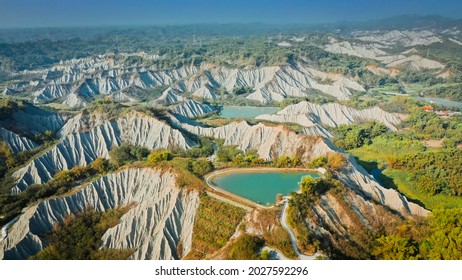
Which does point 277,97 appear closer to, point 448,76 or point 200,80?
point 200,80

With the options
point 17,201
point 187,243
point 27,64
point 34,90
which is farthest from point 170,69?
point 187,243

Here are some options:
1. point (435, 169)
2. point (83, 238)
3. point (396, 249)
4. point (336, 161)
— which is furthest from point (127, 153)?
point (435, 169)

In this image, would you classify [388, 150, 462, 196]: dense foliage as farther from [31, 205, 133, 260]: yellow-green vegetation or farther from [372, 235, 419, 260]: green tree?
[31, 205, 133, 260]: yellow-green vegetation

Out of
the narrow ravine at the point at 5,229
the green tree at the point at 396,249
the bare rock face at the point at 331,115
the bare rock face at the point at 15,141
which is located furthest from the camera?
the bare rock face at the point at 331,115

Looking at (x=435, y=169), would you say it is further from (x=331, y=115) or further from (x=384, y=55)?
(x=384, y=55)

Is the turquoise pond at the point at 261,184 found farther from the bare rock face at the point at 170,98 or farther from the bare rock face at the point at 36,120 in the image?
the bare rock face at the point at 170,98

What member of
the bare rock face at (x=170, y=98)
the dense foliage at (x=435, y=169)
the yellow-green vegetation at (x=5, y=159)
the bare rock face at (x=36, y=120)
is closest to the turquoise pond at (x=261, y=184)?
the dense foliage at (x=435, y=169)
